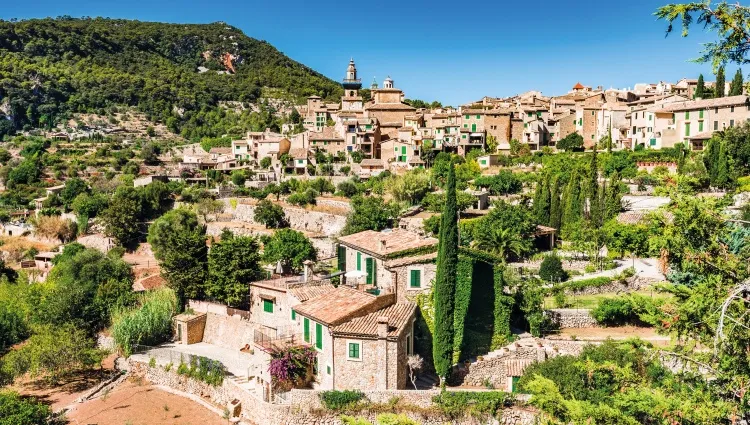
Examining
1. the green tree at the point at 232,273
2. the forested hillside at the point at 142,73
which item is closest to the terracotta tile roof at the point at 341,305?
the green tree at the point at 232,273

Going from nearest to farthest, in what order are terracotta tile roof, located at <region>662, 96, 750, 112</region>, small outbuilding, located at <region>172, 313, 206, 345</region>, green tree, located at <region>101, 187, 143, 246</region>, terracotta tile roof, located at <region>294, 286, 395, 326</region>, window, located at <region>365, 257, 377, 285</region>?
terracotta tile roof, located at <region>294, 286, 395, 326</region> < window, located at <region>365, 257, 377, 285</region> < small outbuilding, located at <region>172, 313, 206, 345</region> < terracotta tile roof, located at <region>662, 96, 750, 112</region> < green tree, located at <region>101, 187, 143, 246</region>

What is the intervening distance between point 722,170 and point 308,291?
27.2 meters

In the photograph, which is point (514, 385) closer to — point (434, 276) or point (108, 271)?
point (434, 276)

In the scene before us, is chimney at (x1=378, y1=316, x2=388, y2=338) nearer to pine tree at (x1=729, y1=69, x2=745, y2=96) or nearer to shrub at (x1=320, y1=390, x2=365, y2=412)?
shrub at (x1=320, y1=390, x2=365, y2=412)

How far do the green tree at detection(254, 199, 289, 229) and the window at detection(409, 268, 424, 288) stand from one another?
26.8m

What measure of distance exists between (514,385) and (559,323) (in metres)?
5.24

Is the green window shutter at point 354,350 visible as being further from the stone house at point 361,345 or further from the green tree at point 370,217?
the green tree at point 370,217

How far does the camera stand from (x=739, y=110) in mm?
43562

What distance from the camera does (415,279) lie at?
73.2ft

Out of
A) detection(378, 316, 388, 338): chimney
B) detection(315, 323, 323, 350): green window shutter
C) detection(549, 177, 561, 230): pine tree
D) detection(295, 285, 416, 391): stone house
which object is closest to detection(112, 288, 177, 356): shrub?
detection(295, 285, 416, 391): stone house

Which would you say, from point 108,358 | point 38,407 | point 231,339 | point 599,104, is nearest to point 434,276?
point 231,339

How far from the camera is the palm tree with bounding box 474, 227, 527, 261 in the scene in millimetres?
31125

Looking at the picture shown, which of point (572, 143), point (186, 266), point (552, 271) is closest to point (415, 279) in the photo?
point (552, 271)

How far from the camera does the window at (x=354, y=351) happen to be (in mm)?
19453
